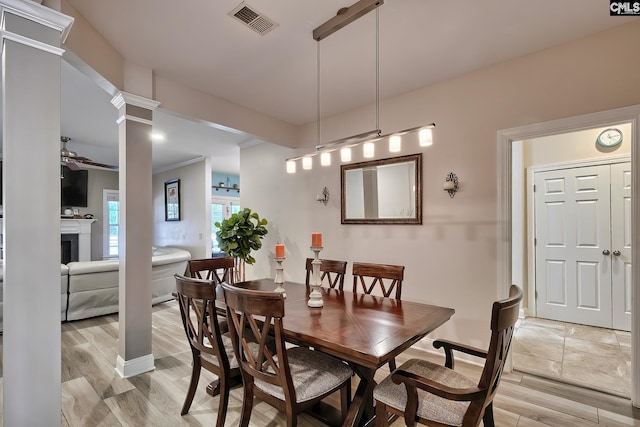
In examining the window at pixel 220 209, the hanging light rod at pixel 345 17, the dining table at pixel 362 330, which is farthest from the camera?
the window at pixel 220 209

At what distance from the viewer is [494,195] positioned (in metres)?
2.80

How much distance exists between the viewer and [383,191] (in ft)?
11.8

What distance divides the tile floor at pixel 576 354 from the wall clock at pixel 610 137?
230 centimetres

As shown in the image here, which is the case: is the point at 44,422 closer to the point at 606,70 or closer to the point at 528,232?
the point at 606,70

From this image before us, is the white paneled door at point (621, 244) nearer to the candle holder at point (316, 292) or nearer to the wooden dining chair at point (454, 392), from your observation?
the wooden dining chair at point (454, 392)

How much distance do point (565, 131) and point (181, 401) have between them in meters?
3.71

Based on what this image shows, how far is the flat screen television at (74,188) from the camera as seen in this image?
21.8ft

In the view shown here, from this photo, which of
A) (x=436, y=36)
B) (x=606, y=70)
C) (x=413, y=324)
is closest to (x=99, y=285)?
(x=413, y=324)

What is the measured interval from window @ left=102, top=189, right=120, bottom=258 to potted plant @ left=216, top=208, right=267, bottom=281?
14.7ft

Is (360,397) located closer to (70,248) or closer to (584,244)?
(584,244)

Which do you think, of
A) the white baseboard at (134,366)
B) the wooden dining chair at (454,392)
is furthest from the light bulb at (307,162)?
the white baseboard at (134,366)

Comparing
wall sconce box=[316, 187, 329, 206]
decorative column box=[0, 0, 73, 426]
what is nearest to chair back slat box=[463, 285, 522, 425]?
decorative column box=[0, 0, 73, 426]

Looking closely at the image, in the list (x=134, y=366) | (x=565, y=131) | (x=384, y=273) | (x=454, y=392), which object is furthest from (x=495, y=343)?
(x=134, y=366)

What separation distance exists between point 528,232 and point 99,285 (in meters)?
6.18
